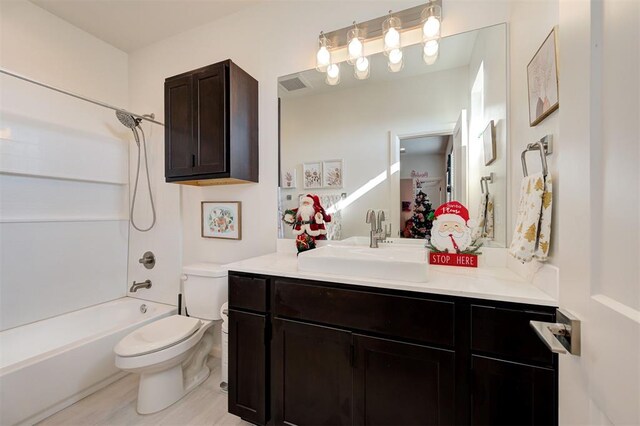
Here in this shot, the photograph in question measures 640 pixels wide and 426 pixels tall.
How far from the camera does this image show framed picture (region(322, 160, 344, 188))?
1754 mm

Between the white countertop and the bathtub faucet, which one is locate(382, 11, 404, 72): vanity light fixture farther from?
the bathtub faucet

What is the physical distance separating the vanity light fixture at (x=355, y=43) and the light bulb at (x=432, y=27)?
38cm

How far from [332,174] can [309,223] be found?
37cm

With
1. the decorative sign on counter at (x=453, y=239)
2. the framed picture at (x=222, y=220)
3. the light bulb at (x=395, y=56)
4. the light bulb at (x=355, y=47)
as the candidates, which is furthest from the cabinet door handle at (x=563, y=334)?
the framed picture at (x=222, y=220)

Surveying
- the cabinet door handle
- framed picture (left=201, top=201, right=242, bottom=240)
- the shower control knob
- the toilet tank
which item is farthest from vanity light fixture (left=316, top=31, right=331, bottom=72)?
the shower control knob

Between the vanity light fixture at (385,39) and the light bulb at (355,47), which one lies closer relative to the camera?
the vanity light fixture at (385,39)

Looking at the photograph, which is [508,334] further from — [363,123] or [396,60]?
[396,60]

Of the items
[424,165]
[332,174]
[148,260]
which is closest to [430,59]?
[424,165]

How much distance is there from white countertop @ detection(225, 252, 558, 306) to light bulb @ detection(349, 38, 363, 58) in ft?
4.50

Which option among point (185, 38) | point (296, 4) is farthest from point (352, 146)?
point (185, 38)

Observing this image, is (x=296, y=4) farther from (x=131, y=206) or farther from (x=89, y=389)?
(x=89, y=389)

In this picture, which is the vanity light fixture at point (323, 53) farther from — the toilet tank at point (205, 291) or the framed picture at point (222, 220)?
the toilet tank at point (205, 291)

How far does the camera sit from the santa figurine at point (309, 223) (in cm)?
172

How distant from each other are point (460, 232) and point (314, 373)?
40.0 inches
